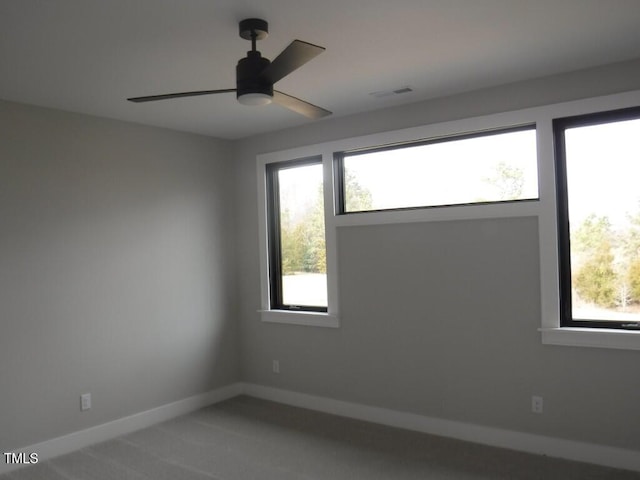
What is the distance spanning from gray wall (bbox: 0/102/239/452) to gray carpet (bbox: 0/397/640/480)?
408 millimetres

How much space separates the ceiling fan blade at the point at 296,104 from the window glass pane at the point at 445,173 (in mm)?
1418

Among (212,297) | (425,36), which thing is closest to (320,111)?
(425,36)

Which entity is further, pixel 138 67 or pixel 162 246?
pixel 162 246

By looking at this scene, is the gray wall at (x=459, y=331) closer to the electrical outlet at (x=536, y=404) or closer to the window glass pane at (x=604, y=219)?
the electrical outlet at (x=536, y=404)

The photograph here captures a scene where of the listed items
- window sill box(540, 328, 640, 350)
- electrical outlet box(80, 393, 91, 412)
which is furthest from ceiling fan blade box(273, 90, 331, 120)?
electrical outlet box(80, 393, 91, 412)

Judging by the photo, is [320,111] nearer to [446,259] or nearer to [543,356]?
[446,259]

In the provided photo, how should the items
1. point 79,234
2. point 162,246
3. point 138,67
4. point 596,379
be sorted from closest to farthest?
point 138,67
point 596,379
point 79,234
point 162,246

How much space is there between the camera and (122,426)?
404 cm

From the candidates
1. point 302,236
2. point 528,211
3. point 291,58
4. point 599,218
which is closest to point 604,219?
point 599,218

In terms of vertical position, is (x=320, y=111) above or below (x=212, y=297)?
above

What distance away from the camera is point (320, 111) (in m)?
2.74

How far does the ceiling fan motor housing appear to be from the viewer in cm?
227

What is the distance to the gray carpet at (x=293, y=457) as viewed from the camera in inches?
125

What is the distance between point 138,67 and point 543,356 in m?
3.11
